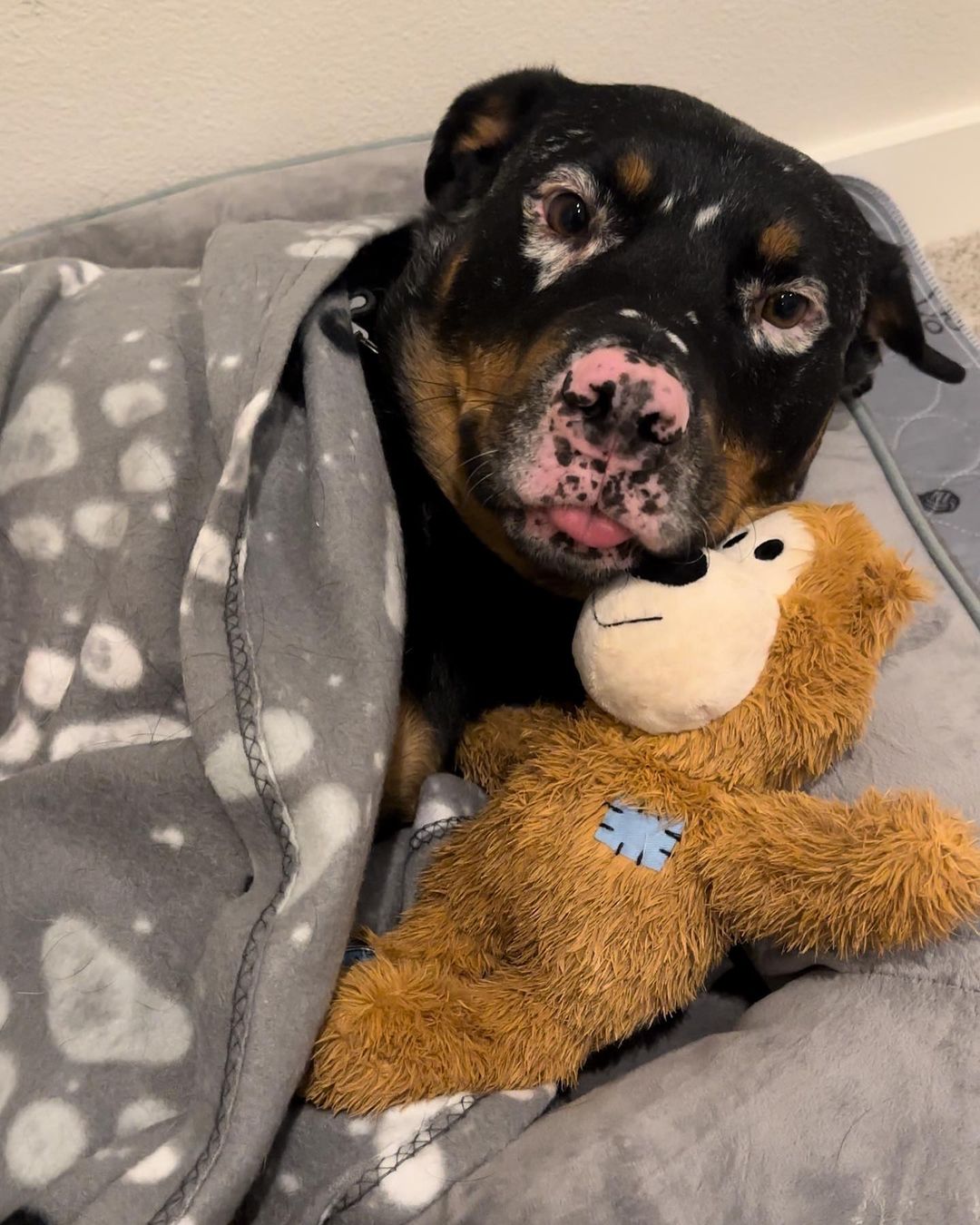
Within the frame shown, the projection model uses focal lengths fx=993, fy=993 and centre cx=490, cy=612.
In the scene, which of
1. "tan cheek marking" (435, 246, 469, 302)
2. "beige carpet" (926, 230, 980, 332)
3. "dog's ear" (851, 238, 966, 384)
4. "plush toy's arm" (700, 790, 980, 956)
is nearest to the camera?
"plush toy's arm" (700, 790, 980, 956)

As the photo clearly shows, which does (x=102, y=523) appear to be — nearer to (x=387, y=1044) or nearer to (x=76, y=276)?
(x=76, y=276)

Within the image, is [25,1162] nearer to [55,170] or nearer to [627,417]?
[627,417]

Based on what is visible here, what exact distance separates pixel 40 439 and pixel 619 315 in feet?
2.56

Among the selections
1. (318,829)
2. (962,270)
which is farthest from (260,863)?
(962,270)

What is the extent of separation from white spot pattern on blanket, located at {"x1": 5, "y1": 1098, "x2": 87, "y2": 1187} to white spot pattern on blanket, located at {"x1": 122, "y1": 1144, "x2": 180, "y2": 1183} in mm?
86

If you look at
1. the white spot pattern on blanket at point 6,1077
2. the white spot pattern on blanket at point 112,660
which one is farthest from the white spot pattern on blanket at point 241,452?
the white spot pattern on blanket at point 6,1077

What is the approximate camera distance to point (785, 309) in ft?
4.48

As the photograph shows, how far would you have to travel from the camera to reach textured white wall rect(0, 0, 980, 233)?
174cm

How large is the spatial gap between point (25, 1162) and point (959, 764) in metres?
1.16

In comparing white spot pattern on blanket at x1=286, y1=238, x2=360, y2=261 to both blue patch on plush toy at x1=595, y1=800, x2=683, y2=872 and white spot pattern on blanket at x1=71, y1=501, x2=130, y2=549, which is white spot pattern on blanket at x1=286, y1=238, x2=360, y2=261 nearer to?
white spot pattern on blanket at x1=71, y1=501, x2=130, y2=549

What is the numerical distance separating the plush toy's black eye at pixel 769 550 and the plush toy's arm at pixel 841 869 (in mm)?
263

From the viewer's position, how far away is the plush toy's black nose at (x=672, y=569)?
104 cm

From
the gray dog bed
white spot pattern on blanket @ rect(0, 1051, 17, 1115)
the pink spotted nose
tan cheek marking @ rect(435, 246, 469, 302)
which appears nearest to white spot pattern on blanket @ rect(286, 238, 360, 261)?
the gray dog bed

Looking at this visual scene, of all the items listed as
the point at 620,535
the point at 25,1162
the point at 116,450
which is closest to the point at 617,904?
the point at 620,535
